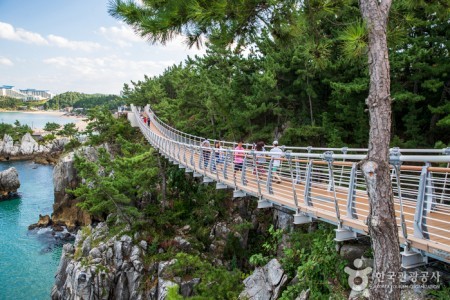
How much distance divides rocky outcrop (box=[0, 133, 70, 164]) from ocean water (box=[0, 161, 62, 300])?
1978 cm

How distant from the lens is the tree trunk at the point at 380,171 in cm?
370

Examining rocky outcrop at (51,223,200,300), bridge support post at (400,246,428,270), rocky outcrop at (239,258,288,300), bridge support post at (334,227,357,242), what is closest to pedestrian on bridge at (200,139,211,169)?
rocky outcrop at (239,258,288,300)

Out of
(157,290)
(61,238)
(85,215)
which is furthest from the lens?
(85,215)

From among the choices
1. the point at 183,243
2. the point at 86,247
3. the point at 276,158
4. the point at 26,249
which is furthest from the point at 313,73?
the point at 26,249

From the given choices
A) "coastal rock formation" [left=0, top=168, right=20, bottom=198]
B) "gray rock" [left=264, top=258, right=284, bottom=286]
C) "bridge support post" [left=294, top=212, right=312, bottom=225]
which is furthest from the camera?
"coastal rock formation" [left=0, top=168, right=20, bottom=198]

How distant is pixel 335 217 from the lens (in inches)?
209

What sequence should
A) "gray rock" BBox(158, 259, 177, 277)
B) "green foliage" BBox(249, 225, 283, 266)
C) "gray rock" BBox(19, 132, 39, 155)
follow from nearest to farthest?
"green foliage" BBox(249, 225, 283, 266) < "gray rock" BBox(158, 259, 177, 277) < "gray rock" BBox(19, 132, 39, 155)

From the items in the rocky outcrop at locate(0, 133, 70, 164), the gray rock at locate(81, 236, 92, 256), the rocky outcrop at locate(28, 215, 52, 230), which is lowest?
the rocky outcrop at locate(28, 215, 52, 230)

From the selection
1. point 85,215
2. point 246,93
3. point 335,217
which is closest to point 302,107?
point 246,93

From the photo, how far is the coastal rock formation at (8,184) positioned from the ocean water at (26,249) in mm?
952

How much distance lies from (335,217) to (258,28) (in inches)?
141

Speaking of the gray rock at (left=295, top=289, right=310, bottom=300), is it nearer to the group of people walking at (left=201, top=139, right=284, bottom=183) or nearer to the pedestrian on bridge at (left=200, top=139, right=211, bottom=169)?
the group of people walking at (left=201, top=139, right=284, bottom=183)

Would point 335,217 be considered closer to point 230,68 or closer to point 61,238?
point 230,68

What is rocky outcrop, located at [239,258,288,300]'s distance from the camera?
7.78 meters
